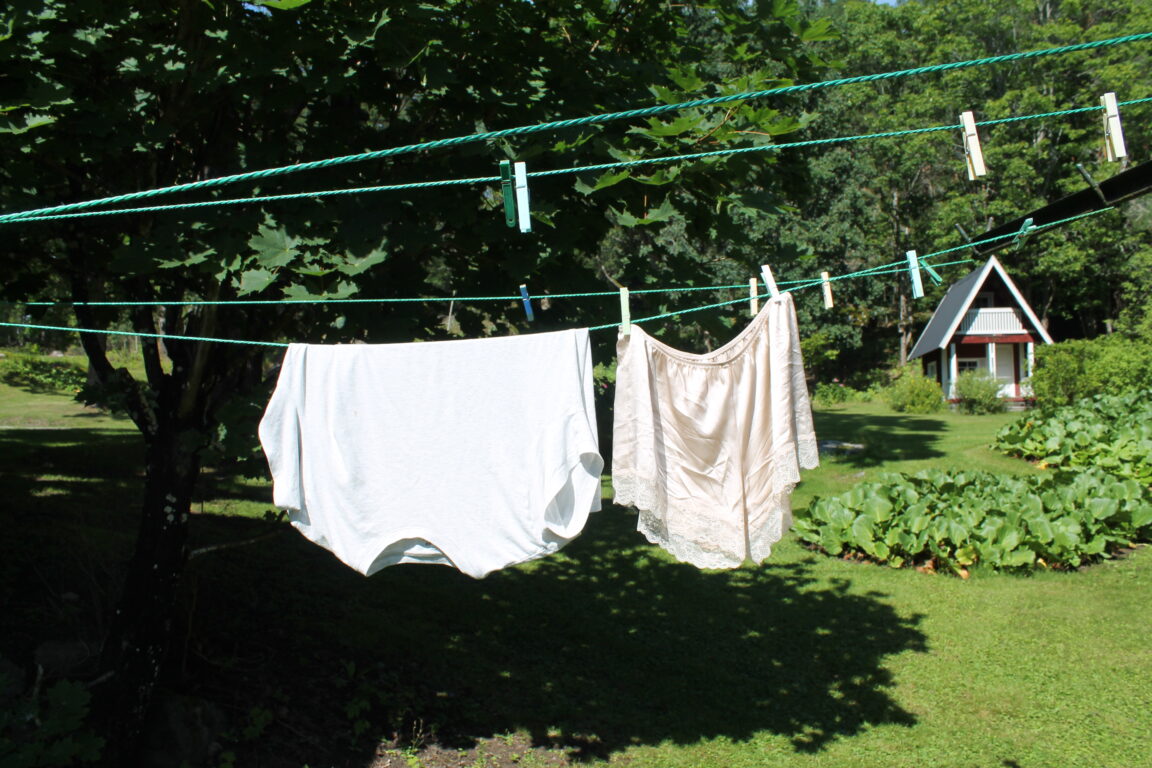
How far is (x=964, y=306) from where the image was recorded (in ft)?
104

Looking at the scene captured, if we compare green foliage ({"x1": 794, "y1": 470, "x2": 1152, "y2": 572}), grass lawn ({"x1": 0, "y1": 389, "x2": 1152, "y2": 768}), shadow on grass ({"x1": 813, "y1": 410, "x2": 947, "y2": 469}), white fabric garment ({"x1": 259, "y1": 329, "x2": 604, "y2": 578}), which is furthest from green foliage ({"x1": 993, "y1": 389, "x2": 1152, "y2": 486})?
white fabric garment ({"x1": 259, "y1": 329, "x2": 604, "y2": 578})

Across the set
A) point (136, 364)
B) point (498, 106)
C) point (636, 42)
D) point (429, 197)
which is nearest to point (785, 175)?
point (636, 42)

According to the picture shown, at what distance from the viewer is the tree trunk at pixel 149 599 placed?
5207 mm

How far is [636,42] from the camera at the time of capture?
6043 mm

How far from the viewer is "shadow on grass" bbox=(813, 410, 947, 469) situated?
16438 millimetres

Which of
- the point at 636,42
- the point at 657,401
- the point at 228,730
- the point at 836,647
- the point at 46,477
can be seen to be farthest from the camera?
the point at 46,477

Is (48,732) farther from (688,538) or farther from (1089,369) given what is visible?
(1089,369)

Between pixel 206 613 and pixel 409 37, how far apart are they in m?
4.67

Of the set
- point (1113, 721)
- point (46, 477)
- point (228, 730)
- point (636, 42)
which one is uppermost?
point (636, 42)

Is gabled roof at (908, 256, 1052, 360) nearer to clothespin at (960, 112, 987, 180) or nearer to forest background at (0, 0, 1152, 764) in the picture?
forest background at (0, 0, 1152, 764)

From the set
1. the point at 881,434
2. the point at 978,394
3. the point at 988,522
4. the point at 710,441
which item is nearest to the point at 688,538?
the point at 710,441

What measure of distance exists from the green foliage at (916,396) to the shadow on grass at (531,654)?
2069 centimetres

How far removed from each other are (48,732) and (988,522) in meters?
8.78

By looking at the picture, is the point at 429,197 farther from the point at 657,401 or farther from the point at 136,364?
the point at 136,364
